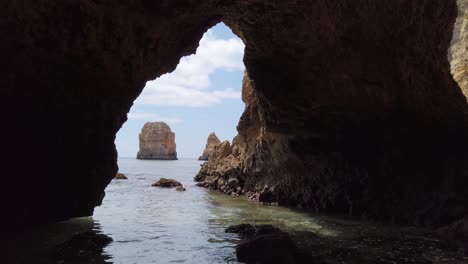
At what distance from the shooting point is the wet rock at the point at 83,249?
868 centimetres

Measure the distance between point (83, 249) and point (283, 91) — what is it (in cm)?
924

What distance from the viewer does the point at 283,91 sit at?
1555cm

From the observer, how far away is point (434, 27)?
1317cm

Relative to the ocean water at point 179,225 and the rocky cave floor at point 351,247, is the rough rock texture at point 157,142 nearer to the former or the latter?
the ocean water at point 179,225

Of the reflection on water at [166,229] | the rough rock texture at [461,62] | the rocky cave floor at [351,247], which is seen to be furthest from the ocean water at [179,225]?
the rough rock texture at [461,62]

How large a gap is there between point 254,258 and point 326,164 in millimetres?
10779

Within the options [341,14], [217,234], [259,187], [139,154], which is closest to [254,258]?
[217,234]

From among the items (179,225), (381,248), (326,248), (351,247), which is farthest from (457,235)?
(179,225)

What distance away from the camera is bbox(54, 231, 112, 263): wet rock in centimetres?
868

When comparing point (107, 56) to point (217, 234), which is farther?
point (217, 234)

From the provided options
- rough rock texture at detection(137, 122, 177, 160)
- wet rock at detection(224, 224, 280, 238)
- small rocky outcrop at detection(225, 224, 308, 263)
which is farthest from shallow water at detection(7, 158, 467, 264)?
rough rock texture at detection(137, 122, 177, 160)

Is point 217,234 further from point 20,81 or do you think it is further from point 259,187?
point 259,187

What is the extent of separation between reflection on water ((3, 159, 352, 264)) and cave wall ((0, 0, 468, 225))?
142 cm

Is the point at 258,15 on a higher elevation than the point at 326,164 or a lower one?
higher
